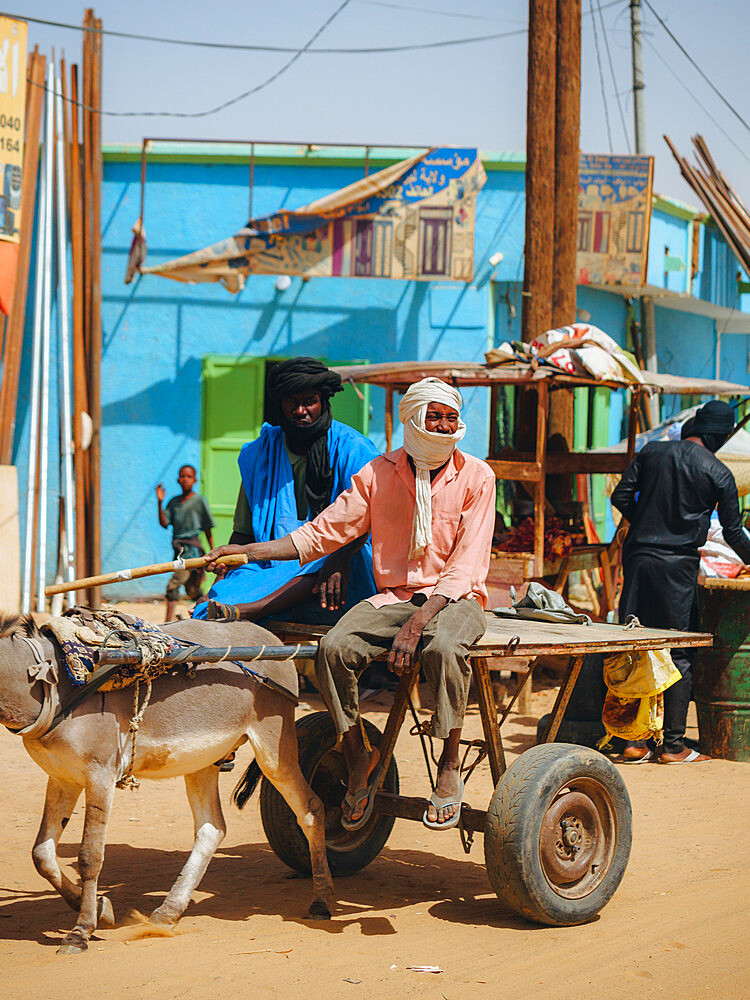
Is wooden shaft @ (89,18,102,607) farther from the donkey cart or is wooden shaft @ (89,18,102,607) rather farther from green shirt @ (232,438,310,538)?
the donkey cart

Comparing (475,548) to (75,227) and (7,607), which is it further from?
(75,227)

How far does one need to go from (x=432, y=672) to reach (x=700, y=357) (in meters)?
18.6

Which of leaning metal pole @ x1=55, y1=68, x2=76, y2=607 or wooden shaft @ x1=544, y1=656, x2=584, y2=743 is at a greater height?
leaning metal pole @ x1=55, y1=68, x2=76, y2=607

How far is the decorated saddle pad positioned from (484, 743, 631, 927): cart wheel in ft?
4.66

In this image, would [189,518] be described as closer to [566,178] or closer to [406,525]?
[566,178]

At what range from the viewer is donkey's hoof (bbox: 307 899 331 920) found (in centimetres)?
466

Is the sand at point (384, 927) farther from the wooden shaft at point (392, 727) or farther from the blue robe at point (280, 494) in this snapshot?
the blue robe at point (280, 494)

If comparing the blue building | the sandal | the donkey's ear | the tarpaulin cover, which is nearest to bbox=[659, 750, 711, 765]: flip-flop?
the sandal

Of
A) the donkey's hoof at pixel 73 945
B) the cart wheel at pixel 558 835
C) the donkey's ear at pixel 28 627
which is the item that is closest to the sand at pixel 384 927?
the donkey's hoof at pixel 73 945

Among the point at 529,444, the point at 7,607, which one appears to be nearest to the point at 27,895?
the point at 529,444

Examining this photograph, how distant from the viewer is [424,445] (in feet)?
15.6

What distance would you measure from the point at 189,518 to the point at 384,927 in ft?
26.0

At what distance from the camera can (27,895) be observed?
4.95 metres

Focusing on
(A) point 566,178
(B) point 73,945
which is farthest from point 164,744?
(A) point 566,178
